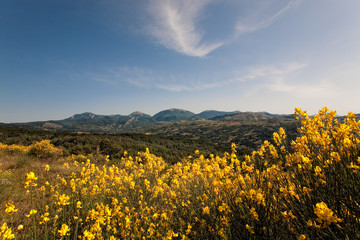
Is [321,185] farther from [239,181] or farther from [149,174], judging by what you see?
[149,174]

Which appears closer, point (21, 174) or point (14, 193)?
point (14, 193)

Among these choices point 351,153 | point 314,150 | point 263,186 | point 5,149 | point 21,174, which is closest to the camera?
point 351,153

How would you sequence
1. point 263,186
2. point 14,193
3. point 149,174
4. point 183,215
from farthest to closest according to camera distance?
1. point 149,174
2. point 14,193
3. point 183,215
4. point 263,186

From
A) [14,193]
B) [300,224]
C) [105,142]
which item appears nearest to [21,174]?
[14,193]

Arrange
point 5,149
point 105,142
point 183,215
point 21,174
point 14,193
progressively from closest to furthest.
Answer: point 183,215 → point 14,193 → point 21,174 → point 5,149 → point 105,142

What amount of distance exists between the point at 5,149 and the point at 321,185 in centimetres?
1609

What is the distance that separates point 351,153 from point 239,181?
144cm

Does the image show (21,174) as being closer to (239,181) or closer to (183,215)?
(183,215)

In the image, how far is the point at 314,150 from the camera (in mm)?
2037

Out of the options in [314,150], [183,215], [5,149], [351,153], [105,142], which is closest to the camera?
[351,153]

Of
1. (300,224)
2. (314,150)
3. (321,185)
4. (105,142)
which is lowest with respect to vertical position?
(105,142)

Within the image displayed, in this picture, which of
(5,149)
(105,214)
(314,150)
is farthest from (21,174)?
(314,150)

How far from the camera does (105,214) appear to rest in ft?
8.66

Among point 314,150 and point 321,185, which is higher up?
point 314,150
